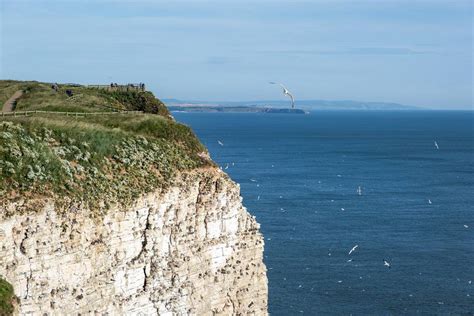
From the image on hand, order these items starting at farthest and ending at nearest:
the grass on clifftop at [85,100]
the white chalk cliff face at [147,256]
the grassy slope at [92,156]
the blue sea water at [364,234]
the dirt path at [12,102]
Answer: the blue sea water at [364,234], the dirt path at [12,102], the grass on clifftop at [85,100], the grassy slope at [92,156], the white chalk cliff face at [147,256]

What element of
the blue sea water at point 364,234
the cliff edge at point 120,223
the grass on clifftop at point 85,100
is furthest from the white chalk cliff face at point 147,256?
the blue sea water at point 364,234

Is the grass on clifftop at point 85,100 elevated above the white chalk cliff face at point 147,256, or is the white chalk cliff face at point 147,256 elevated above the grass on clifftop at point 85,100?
the grass on clifftop at point 85,100

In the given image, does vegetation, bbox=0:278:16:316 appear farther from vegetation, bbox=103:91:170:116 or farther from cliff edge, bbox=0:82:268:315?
vegetation, bbox=103:91:170:116

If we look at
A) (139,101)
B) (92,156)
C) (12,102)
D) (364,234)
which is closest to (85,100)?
(139,101)

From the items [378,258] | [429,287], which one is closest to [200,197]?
[429,287]

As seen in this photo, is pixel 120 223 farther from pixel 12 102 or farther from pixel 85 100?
pixel 12 102

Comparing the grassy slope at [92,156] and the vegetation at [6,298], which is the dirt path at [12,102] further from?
the vegetation at [6,298]

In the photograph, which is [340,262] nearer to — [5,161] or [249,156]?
[5,161]
